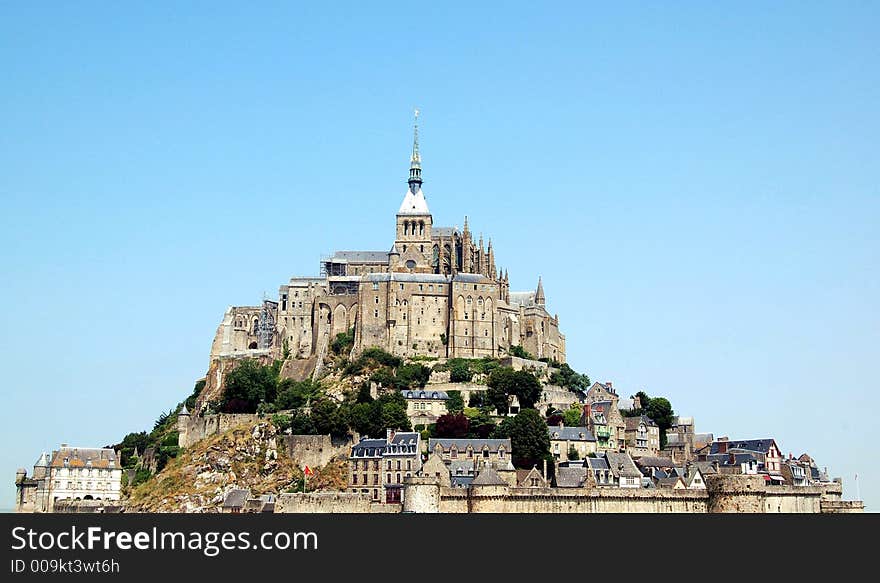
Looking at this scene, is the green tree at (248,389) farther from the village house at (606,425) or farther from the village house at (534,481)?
the village house at (534,481)

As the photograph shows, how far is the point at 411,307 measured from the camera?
131m

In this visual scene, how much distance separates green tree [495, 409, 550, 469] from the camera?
10381 cm

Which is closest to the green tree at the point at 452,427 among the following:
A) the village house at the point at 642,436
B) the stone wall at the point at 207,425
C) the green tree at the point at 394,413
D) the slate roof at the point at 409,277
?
the green tree at the point at 394,413

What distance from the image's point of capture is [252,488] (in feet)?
345

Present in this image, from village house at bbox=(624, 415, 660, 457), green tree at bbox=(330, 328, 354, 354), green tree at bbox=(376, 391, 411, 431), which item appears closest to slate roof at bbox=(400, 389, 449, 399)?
green tree at bbox=(376, 391, 411, 431)

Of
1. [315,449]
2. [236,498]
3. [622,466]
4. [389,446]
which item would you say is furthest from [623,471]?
[236,498]

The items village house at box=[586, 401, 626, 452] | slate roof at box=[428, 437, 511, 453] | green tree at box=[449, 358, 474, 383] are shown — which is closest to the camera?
slate roof at box=[428, 437, 511, 453]

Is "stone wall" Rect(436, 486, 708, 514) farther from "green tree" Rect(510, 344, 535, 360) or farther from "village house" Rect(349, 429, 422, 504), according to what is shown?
"green tree" Rect(510, 344, 535, 360)

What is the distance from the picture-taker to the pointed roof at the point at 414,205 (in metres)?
139

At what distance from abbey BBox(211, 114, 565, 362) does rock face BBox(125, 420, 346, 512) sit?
2079 centimetres

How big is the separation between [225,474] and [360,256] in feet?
128

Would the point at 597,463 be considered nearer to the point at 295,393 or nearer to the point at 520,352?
the point at 295,393

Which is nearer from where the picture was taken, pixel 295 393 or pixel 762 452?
pixel 762 452
